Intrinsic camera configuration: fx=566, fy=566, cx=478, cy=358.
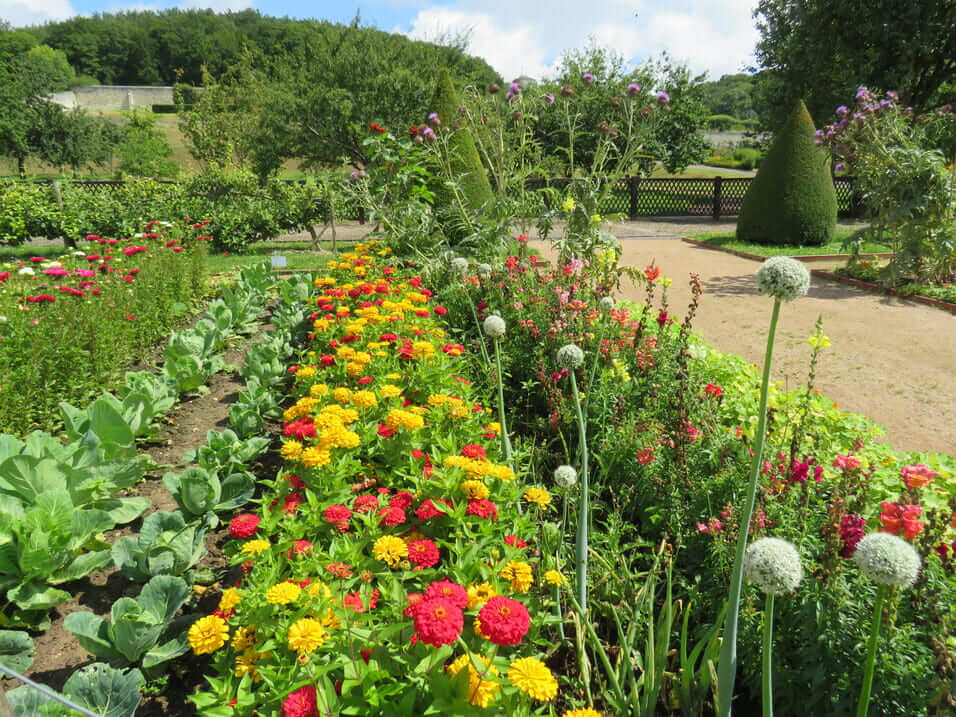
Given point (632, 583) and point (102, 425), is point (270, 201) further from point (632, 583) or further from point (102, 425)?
point (632, 583)

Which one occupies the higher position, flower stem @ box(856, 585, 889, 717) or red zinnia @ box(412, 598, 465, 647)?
flower stem @ box(856, 585, 889, 717)

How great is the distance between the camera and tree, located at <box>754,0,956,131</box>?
50.6 ft

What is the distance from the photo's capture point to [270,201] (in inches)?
472

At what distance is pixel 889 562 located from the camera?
35.2 inches

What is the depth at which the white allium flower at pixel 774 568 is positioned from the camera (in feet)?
3.22

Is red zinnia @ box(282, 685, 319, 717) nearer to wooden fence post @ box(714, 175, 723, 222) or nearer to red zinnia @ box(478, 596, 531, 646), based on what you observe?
red zinnia @ box(478, 596, 531, 646)

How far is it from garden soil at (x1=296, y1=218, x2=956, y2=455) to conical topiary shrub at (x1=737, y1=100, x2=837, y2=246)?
1989 millimetres

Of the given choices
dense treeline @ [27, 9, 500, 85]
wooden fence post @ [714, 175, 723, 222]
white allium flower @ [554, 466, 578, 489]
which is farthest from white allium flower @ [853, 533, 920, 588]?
dense treeline @ [27, 9, 500, 85]

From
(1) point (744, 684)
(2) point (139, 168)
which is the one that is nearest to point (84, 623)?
(1) point (744, 684)

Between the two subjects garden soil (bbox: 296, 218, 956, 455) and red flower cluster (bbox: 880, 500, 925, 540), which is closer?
red flower cluster (bbox: 880, 500, 925, 540)

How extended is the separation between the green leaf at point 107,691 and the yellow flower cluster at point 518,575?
3.37ft

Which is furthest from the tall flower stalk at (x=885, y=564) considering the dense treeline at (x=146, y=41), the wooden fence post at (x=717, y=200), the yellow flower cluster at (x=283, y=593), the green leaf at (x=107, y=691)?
the dense treeline at (x=146, y=41)

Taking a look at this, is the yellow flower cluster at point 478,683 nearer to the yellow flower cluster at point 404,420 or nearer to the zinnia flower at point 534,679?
the zinnia flower at point 534,679

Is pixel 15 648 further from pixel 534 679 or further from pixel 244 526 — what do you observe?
pixel 534 679
